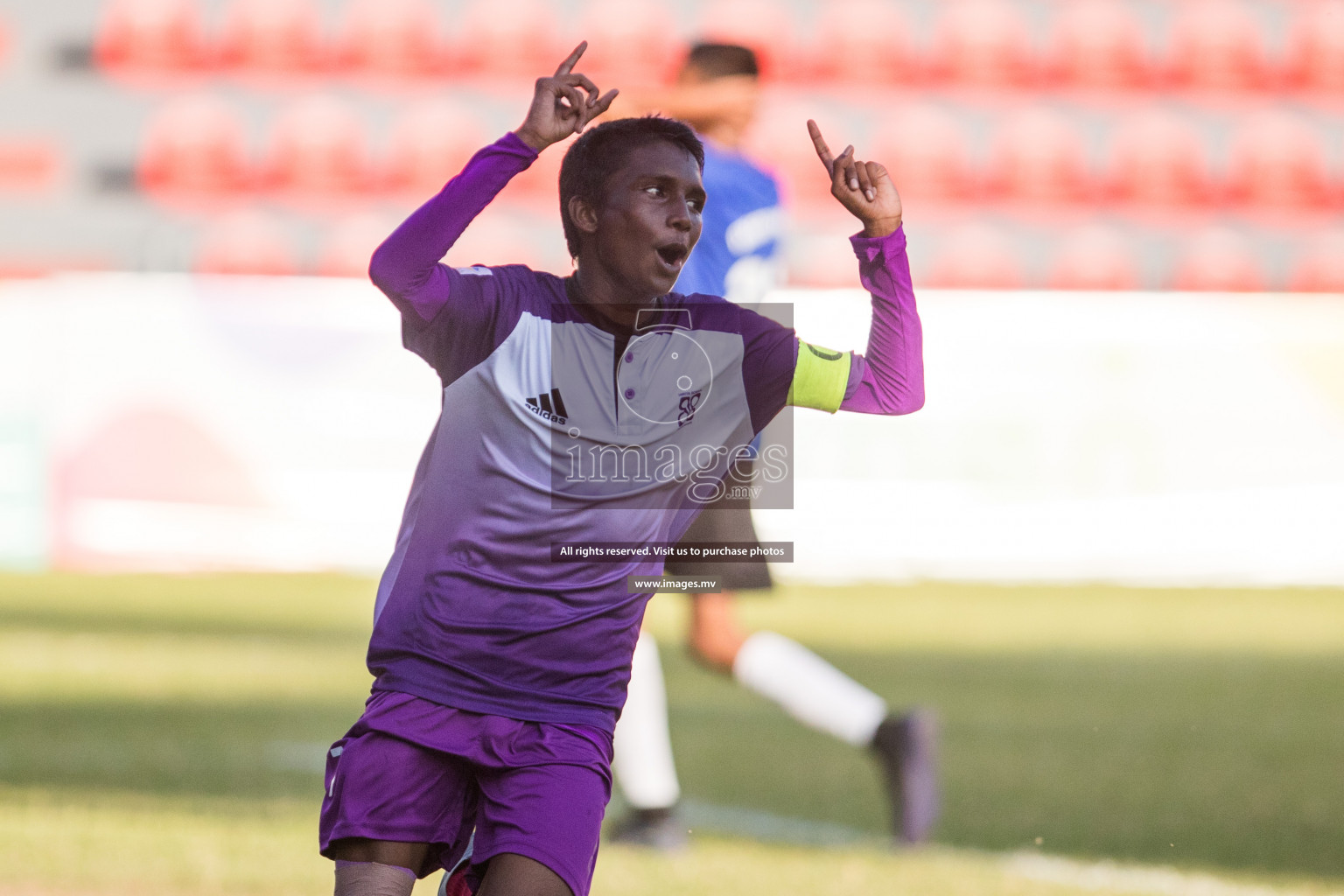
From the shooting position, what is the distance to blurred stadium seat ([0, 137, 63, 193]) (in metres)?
12.3

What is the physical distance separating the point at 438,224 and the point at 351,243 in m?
10.2

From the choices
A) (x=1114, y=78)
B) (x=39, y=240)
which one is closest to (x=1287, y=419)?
(x=1114, y=78)

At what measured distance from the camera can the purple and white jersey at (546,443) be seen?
2236 millimetres

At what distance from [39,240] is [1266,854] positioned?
10.4 m

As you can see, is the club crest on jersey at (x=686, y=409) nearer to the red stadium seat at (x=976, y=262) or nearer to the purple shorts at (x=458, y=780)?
the purple shorts at (x=458, y=780)

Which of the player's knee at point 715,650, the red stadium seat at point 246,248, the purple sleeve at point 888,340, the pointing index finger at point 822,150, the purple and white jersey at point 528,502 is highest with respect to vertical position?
the red stadium seat at point 246,248

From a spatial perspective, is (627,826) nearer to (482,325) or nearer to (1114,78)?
(482,325)

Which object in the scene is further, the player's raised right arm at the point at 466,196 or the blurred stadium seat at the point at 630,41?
the blurred stadium seat at the point at 630,41

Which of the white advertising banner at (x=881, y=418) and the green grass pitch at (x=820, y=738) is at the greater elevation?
the white advertising banner at (x=881, y=418)

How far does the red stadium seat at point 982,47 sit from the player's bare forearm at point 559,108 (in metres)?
11.2

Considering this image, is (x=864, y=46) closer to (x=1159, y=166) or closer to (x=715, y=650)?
(x=1159, y=166)

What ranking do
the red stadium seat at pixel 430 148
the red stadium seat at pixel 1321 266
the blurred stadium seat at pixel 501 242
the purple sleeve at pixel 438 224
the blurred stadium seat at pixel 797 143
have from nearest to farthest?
the purple sleeve at pixel 438 224
the blurred stadium seat at pixel 501 242
the red stadium seat at pixel 1321 266
the blurred stadium seat at pixel 797 143
the red stadium seat at pixel 430 148

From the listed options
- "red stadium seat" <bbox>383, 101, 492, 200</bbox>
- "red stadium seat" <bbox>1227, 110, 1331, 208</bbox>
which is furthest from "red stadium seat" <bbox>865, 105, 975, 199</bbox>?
"red stadium seat" <bbox>383, 101, 492, 200</bbox>

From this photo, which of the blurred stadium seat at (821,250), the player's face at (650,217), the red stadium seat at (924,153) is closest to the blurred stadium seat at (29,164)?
the blurred stadium seat at (821,250)
